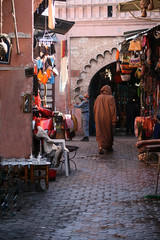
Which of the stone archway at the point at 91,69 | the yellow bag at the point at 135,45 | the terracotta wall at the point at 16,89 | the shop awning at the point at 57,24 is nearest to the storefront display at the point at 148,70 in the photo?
the yellow bag at the point at 135,45

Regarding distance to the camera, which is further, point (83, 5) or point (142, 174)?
point (83, 5)

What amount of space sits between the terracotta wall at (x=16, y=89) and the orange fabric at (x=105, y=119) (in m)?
5.58

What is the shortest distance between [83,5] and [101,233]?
56.0ft

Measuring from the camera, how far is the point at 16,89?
8523mm

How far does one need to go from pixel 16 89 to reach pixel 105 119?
19.4ft

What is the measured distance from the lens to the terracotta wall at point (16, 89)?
848 cm

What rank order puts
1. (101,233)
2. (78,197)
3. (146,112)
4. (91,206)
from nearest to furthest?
(101,233)
(91,206)
(78,197)
(146,112)

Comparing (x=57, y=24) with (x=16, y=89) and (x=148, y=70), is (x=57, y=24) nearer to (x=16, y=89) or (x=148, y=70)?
(x=148, y=70)

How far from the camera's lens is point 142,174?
991 centimetres

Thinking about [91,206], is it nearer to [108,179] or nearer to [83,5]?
[108,179]

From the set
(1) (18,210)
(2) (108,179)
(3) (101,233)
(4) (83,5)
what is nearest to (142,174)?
(2) (108,179)

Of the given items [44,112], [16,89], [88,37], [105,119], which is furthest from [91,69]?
[16,89]

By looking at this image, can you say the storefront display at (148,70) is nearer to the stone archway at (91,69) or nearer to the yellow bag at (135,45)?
the yellow bag at (135,45)

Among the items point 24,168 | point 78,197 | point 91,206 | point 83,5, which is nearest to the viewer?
point 91,206
